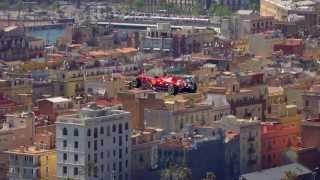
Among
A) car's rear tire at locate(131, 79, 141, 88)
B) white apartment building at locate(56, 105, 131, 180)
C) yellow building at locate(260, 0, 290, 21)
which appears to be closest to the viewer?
white apartment building at locate(56, 105, 131, 180)

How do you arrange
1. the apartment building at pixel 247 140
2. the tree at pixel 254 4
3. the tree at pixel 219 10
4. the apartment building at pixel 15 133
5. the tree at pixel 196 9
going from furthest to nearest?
1. the tree at pixel 254 4
2. the tree at pixel 196 9
3. the tree at pixel 219 10
4. the apartment building at pixel 247 140
5. the apartment building at pixel 15 133

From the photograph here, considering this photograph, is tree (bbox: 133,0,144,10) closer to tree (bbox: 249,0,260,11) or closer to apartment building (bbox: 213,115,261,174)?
tree (bbox: 249,0,260,11)

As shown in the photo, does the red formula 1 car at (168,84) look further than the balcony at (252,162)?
No

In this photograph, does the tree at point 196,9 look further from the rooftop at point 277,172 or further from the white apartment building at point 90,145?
the white apartment building at point 90,145

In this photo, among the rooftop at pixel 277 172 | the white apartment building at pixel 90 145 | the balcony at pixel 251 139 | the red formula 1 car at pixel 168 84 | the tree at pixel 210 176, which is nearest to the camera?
the white apartment building at pixel 90 145

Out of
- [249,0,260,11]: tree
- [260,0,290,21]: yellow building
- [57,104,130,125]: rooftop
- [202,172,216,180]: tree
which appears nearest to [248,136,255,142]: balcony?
[202,172,216,180]: tree

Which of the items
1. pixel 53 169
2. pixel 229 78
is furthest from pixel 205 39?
pixel 53 169

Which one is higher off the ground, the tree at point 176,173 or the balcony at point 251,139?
the balcony at point 251,139

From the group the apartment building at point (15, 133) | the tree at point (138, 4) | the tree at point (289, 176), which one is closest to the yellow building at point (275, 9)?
the tree at point (138, 4)
